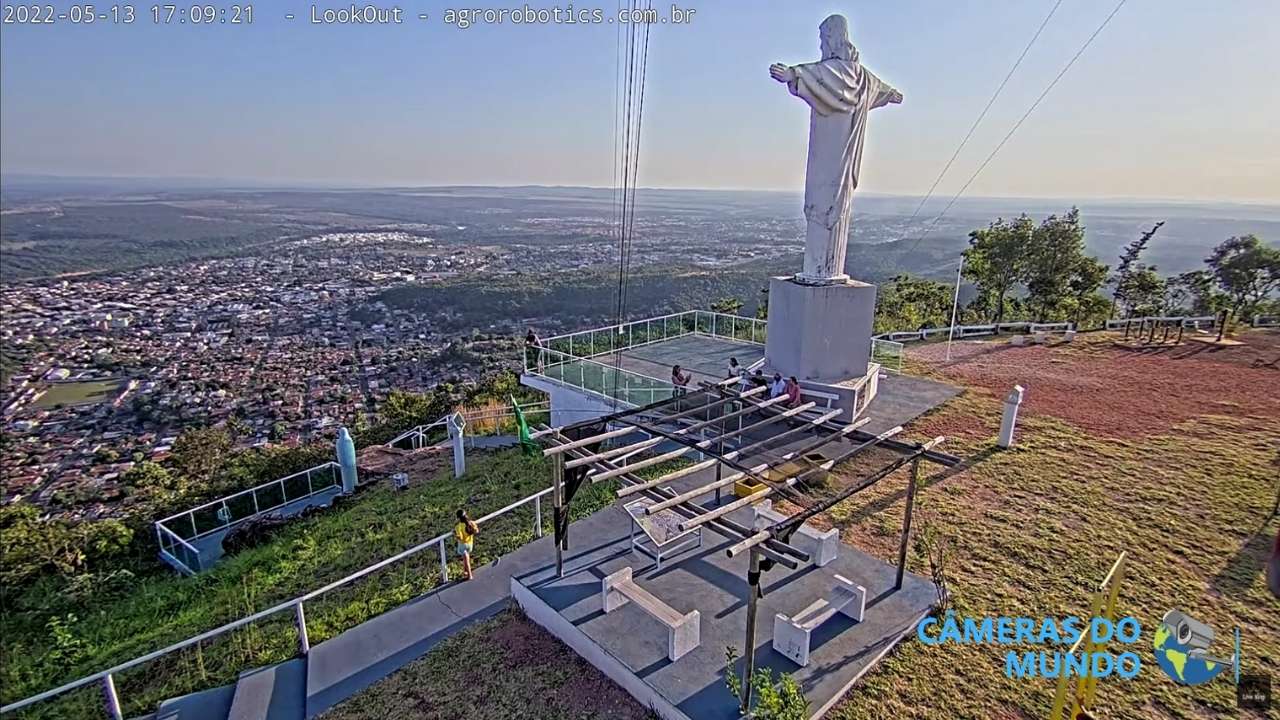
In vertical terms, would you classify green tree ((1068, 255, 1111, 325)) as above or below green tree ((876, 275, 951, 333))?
above

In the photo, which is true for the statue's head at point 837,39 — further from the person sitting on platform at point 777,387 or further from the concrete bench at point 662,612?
the concrete bench at point 662,612

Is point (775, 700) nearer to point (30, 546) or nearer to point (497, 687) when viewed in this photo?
point (497, 687)

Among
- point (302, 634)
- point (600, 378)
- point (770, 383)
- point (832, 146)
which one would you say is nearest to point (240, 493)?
point (302, 634)

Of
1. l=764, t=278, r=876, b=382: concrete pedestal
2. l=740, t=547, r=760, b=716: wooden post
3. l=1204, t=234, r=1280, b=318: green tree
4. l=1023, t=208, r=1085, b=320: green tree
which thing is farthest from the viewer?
l=1023, t=208, r=1085, b=320: green tree

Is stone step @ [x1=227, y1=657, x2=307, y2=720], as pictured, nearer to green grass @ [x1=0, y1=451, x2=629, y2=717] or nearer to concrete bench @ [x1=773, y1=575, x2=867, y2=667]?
green grass @ [x1=0, y1=451, x2=629, y2=717]

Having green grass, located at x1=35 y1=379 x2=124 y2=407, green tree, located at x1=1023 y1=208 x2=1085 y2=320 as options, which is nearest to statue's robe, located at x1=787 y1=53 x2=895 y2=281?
green grass, located at x1=35 y1=379 x2=124 y2=407

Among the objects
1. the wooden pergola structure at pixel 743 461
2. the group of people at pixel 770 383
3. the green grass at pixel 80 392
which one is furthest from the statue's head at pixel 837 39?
the green grass at pixel 80 392
